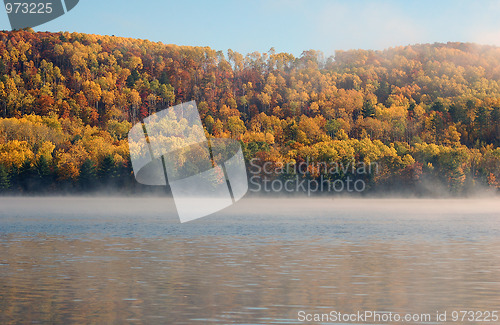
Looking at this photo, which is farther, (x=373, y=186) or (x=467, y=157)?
(x=467, y=157)

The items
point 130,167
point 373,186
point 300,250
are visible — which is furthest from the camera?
point 373,186

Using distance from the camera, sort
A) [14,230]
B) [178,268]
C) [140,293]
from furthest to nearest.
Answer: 1. [14,230]
2. [178,268]
3. [140,293]

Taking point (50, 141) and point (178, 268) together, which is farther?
point (50, 141)

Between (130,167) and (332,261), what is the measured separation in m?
135

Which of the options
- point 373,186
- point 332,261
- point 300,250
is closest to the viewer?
point 332,261

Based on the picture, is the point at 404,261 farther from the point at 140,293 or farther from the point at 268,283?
the point at 140,293

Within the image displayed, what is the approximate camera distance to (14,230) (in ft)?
171

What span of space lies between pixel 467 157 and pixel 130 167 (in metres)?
91.2

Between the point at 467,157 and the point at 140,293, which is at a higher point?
the point at 140,293

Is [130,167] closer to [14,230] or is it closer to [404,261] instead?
[14,230]

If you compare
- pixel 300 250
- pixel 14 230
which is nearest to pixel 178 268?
pixel 300 250

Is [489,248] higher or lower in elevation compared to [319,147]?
higher

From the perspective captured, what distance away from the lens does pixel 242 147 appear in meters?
188

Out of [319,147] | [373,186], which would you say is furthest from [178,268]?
[319,147]
